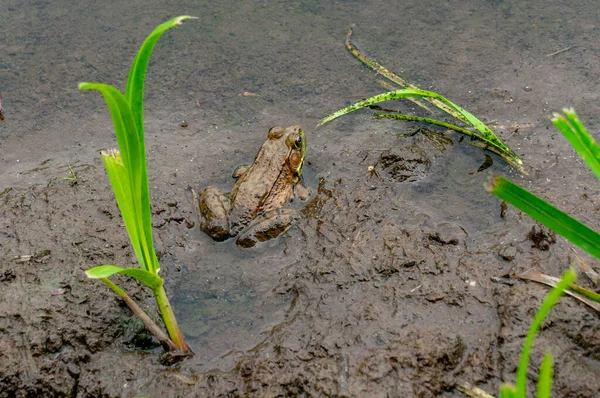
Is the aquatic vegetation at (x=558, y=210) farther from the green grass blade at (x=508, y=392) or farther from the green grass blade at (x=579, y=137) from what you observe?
the green grass blade at (x=508, y=392)

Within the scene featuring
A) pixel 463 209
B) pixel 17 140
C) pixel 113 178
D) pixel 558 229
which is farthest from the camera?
pixel 17 140

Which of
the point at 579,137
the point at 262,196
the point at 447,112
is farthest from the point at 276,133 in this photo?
the point at 579,137

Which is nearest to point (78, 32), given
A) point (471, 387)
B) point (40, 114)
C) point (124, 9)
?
point (124, 9)

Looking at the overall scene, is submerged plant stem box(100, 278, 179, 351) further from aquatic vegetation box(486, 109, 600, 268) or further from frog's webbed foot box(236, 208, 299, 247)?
aquatic vegetation box(486, 109, 600, 268)

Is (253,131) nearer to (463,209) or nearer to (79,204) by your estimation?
(79,204)

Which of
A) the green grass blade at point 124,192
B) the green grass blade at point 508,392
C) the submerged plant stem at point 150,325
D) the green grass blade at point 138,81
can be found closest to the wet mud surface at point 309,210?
the submerged plant stem at point 150,325

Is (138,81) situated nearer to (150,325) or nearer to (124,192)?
(124,192)

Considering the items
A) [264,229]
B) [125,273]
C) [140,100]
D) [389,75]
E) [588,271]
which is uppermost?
[140,100]
